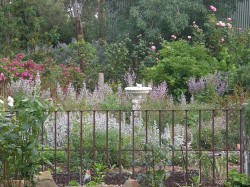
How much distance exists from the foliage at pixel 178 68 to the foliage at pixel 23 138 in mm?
9023

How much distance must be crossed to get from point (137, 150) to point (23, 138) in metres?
1.47

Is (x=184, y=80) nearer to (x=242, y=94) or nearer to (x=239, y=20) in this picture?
(x=242, y=94)

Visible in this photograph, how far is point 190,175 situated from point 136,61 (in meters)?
11.0

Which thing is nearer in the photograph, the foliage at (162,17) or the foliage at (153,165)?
the foliage at (153,165)

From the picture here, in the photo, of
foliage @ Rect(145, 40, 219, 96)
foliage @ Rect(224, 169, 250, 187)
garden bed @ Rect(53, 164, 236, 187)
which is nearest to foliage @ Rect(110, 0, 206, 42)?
foliage @ Rect(145, 40, 219, 96)

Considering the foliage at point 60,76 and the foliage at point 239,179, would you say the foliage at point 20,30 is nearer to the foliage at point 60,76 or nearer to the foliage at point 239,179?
the foliage at point 60,76

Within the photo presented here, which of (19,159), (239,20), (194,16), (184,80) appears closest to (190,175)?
(19,159)

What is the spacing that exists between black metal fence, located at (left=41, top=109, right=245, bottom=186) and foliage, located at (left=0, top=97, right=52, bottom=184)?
293mm

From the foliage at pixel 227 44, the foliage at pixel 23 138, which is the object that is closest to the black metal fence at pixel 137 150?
the foliage at pixel 23 138

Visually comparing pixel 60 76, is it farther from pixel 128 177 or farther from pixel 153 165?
pixel 153 165

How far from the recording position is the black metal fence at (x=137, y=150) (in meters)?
7.41

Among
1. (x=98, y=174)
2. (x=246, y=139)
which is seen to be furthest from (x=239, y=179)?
(x=98, y=174)

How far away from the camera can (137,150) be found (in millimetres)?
7559

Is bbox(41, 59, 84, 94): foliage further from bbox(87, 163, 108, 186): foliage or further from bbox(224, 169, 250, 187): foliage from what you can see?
bbox(224, 169, 250, 187): foliage
